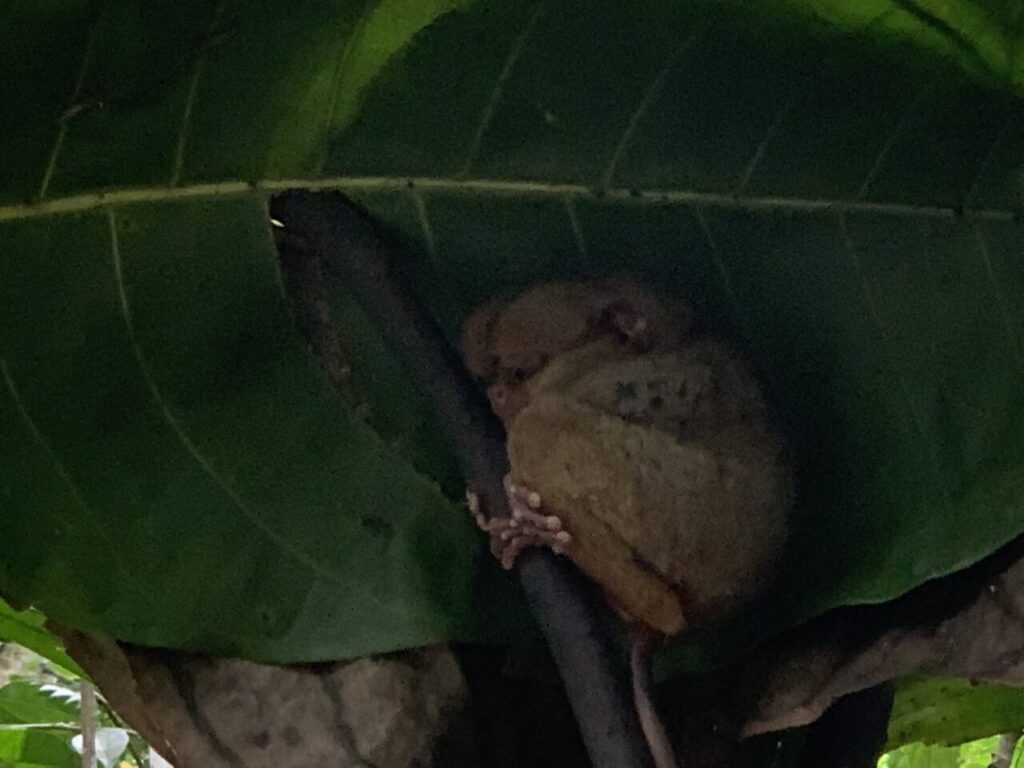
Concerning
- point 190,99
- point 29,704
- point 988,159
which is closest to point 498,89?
point 190,99

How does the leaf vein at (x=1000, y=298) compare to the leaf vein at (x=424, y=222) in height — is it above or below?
below

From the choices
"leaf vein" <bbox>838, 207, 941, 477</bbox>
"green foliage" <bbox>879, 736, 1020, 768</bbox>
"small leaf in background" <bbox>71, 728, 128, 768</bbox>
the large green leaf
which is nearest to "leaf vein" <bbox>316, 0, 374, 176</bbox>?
the large green leaf

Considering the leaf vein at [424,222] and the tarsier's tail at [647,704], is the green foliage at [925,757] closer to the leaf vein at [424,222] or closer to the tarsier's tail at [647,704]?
the tarsier's tail at [647,704]

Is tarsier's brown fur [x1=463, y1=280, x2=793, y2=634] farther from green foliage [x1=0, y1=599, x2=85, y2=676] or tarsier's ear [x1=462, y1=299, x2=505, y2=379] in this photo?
green foliage [x1=0, y1=599, x2=85, y2=676]

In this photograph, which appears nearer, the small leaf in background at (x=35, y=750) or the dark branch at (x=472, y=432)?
the dark branch at (x=472, y=432)

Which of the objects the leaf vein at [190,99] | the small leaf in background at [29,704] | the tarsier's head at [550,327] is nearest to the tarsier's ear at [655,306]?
the tarsier's head at [550,327]

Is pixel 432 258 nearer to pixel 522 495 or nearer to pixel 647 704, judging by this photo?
pixel 522 495

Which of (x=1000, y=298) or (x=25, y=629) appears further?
(x=25, y=629)
